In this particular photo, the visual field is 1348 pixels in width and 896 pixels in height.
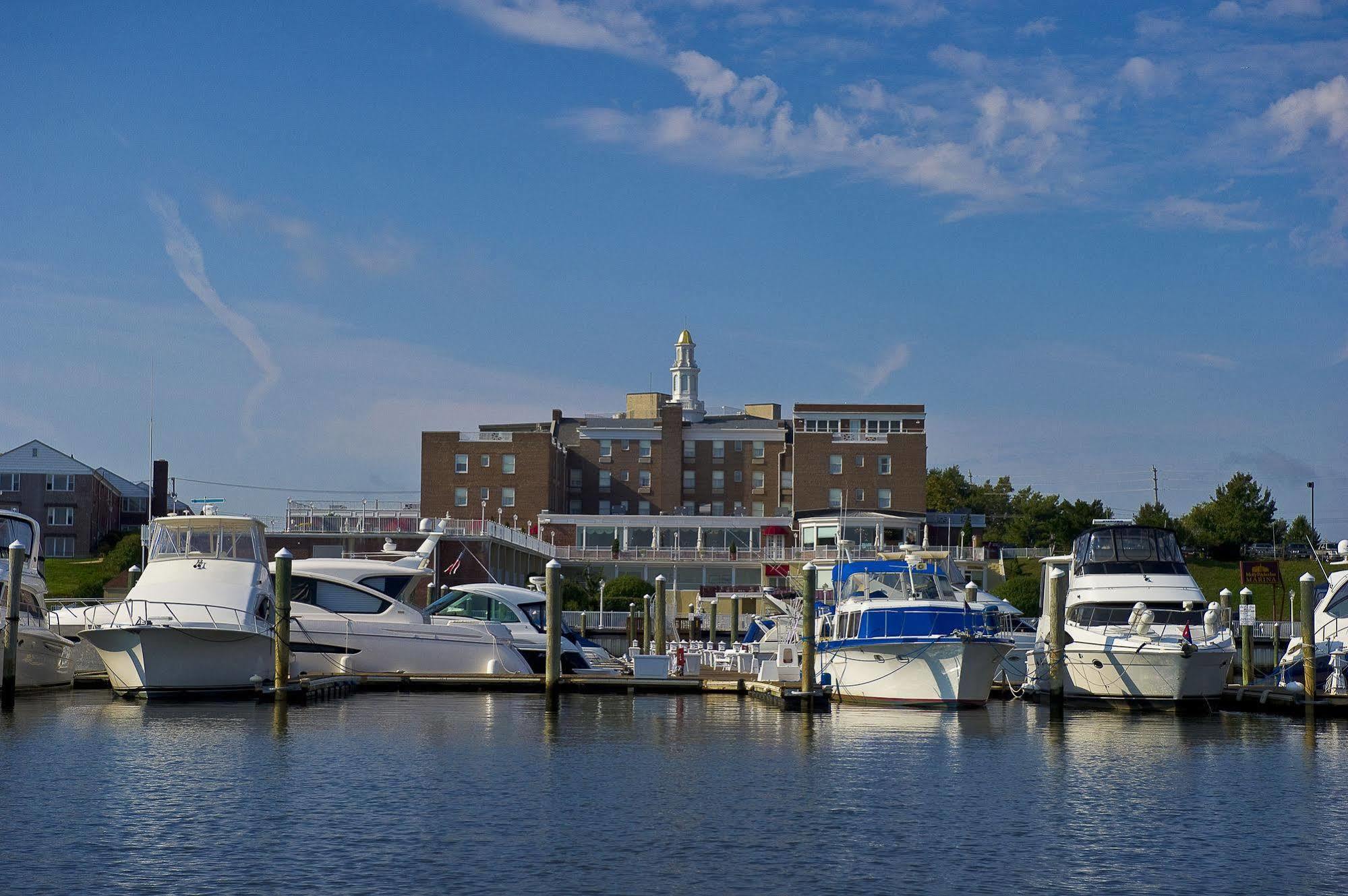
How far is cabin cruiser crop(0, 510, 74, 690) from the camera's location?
3941 centimetres

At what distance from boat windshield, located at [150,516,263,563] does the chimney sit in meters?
58.4

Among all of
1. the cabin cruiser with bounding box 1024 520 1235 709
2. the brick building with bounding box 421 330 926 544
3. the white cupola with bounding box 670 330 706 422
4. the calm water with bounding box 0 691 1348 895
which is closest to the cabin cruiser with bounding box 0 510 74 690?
the calm water with bounding box 0 691 1348 895

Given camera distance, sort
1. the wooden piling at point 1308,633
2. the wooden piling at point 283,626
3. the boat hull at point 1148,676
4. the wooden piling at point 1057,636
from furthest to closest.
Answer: the boat hull at point 1148,676, the wooden piling at point 1308,633, the wooden piling at point 1057,636, the wooden piling at point 283,626

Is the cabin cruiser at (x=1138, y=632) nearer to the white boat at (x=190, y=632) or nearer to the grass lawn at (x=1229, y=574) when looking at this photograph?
the white boat at (x=190, y=632)

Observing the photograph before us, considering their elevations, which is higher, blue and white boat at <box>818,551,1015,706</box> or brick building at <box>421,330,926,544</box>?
brick building at <box>421,330,926,544</box>

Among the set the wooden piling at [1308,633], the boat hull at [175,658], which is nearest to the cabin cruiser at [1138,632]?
the wooden piling at [1308,633]

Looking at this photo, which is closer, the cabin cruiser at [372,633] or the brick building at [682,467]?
the cabin cruiser at [372,633]

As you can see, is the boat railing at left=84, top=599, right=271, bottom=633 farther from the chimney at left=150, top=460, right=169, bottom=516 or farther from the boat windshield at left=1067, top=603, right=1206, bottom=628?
the chimney at left=150, top=460, right=169, bottom=516

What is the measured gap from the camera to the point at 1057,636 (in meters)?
37.6

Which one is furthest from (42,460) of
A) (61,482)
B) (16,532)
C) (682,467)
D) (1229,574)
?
(1229,574)

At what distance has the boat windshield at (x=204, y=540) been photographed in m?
39.7

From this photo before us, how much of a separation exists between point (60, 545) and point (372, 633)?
6609 cm

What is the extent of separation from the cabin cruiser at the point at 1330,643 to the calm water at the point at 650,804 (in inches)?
160

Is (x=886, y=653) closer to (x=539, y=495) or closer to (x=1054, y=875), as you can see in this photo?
(x=1054, y=875)
